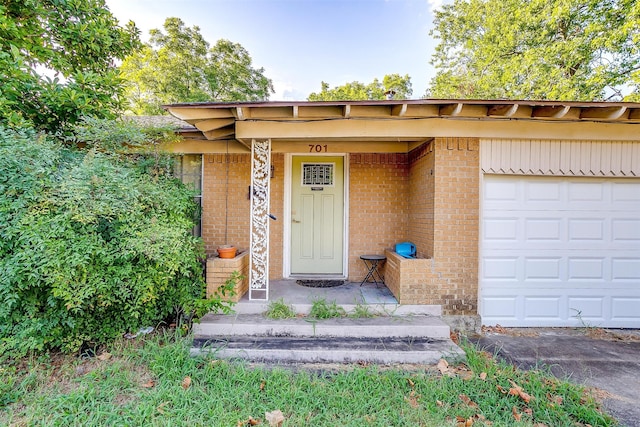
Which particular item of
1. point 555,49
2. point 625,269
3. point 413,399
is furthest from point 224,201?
point 555,49

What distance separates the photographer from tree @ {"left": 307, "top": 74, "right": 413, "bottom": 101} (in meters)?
19.6

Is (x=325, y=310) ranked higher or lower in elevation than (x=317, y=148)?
lower

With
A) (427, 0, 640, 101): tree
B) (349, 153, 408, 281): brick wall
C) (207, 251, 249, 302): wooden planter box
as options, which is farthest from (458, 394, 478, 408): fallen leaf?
(427, 0, 640, 101): tree

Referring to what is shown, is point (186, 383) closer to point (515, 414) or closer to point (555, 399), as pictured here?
point (515, 414)

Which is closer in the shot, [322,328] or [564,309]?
[322,328]

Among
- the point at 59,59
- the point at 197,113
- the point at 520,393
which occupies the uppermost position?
the point at 59,59

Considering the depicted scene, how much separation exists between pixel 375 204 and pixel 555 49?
8.92 m

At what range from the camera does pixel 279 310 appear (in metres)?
3.69

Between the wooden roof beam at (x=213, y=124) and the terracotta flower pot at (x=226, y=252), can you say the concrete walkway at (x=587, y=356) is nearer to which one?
the terracotta flower pot at (x=226, y=252)

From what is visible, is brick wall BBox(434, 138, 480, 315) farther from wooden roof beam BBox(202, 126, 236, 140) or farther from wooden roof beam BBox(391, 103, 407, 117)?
wooden roof beam BBox(202, 126, 236, 140)

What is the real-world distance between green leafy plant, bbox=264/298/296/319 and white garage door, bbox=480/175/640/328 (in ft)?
9.72

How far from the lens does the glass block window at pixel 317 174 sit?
17.3ft

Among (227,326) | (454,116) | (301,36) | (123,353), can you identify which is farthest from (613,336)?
(301,36)

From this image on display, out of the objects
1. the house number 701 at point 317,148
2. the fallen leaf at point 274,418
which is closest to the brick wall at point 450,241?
the house number 701 at point 317,148
